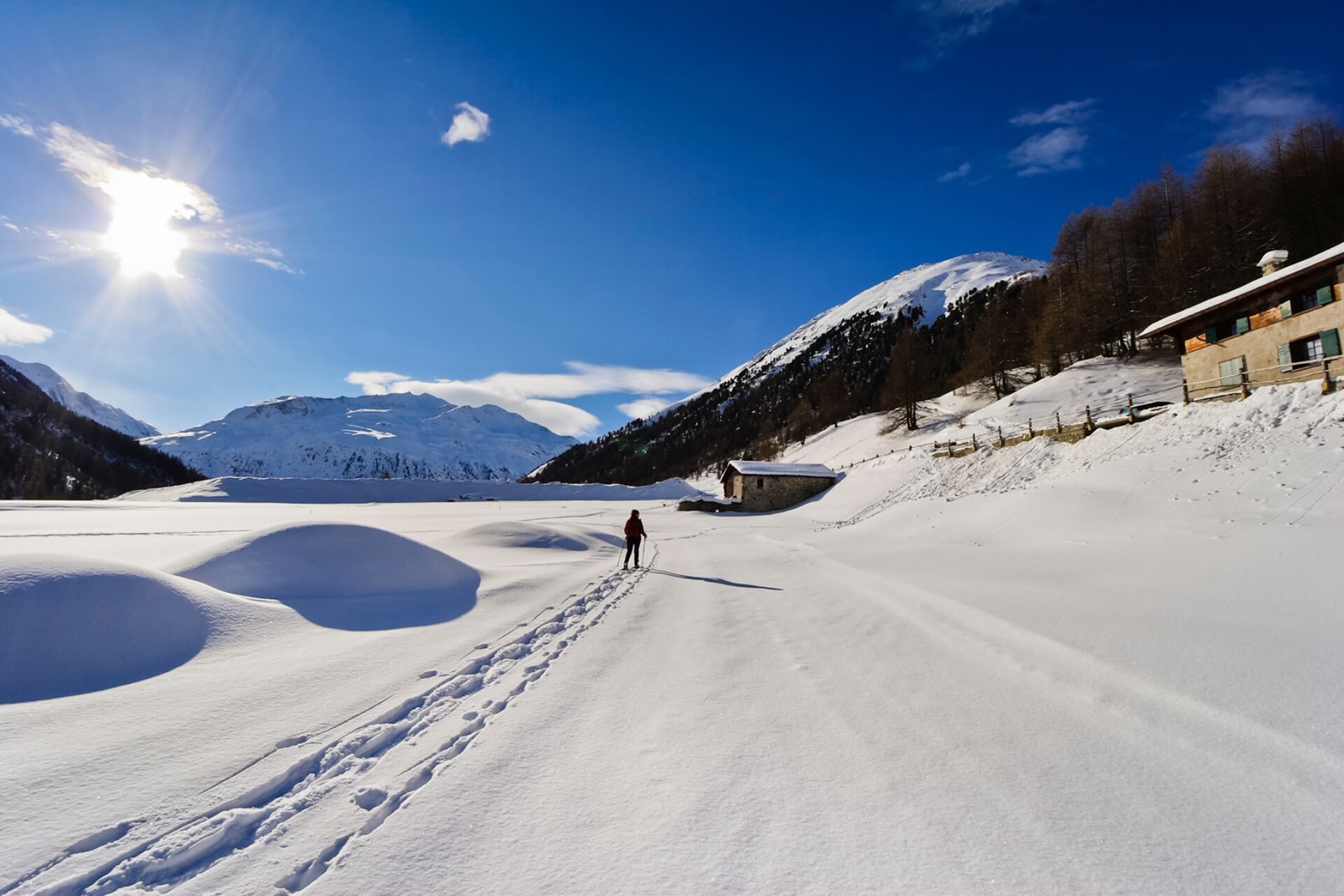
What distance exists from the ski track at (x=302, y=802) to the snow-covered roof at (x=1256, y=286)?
26214 millimetres

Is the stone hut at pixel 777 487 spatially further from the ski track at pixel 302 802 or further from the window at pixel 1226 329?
the ski track at pixel 302 802

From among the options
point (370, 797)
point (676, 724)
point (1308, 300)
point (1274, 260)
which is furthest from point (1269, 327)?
point (370, 797)

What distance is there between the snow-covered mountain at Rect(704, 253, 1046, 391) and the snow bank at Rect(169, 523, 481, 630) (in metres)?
126

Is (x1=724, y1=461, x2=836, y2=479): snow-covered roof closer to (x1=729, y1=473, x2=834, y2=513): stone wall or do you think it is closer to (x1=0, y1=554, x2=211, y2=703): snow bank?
(x1=729, y1=473, x2=834, y2=513): stone wall

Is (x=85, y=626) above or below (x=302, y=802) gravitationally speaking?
above

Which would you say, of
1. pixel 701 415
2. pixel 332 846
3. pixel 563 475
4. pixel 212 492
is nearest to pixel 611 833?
pixel 332 846

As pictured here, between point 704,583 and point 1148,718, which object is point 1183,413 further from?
point 1148,718

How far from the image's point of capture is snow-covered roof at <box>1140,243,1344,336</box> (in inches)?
680

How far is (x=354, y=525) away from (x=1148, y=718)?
13.0 m

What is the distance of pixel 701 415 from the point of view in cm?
13275

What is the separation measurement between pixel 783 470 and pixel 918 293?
127 m

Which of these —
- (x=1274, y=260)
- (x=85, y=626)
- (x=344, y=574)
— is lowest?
(x=344, y=574)

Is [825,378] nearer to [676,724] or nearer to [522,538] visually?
[522,538]

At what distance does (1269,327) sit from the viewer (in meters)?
19.6
